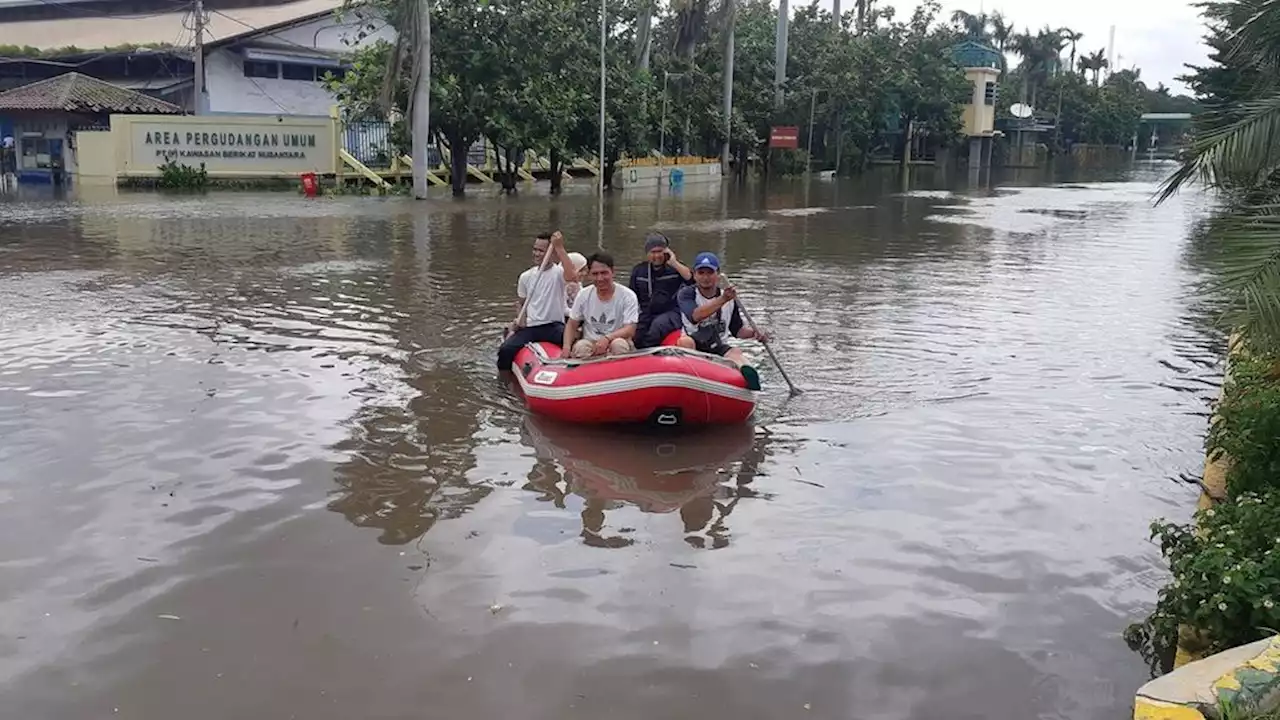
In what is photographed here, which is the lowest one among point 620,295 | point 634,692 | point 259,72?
point 634,692

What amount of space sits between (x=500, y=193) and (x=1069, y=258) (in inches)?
775

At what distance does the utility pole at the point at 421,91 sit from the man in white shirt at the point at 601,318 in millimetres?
20633

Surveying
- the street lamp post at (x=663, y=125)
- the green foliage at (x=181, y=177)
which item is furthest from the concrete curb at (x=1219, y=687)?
the street lamp post at (x=663, y=125)

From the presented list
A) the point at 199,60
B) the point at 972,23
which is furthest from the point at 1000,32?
the point at 199,60

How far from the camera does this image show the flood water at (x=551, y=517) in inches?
180

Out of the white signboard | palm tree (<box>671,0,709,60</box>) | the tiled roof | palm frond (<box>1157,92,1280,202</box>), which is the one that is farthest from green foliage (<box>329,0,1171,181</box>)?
palm frond (<box>1157,92,1280,202</box>)

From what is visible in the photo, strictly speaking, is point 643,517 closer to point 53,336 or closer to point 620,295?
point 620,295

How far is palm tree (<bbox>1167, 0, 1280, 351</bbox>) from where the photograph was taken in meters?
5.29

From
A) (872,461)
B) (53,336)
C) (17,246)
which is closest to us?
(872,461)

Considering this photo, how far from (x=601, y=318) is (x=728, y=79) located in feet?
128

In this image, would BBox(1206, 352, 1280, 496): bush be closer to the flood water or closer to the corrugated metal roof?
the flood water

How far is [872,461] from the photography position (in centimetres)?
746

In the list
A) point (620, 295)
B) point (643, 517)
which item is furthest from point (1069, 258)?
point (643, 517)

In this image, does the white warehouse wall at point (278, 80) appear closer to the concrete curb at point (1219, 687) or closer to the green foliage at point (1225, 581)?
the green foliage at point (1225, 581)
